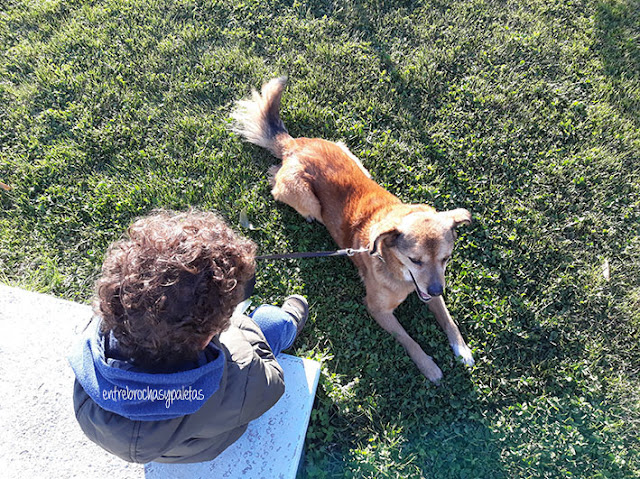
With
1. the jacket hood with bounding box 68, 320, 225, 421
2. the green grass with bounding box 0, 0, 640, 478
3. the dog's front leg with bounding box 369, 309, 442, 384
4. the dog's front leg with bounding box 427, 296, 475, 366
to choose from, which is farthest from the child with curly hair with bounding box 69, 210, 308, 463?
the dog's front leg with bounding box 427, 296, 475, 366

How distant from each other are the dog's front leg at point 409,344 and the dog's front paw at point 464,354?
25cm

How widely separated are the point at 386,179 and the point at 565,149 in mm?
2249

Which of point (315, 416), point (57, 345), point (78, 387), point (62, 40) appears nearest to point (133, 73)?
point (62, 40)

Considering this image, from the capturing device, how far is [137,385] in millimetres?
1618

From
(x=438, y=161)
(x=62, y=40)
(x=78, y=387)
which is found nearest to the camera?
(x=78, y=387)

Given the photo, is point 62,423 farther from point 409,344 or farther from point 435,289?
point 435,289

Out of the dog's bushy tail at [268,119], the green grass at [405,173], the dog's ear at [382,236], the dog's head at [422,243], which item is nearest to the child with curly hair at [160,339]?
the dog's ear at [382,236]

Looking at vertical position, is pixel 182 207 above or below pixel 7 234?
above

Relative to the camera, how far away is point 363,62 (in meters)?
5.16

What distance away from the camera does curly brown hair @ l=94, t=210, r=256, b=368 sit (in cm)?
158

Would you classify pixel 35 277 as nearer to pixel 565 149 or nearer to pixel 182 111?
pixel 182 111

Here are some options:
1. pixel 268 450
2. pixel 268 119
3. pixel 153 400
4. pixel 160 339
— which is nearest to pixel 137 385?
pixel 153 400

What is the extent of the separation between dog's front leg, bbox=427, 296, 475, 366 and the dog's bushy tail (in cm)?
245

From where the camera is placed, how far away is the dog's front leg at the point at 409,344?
11.0 ft
